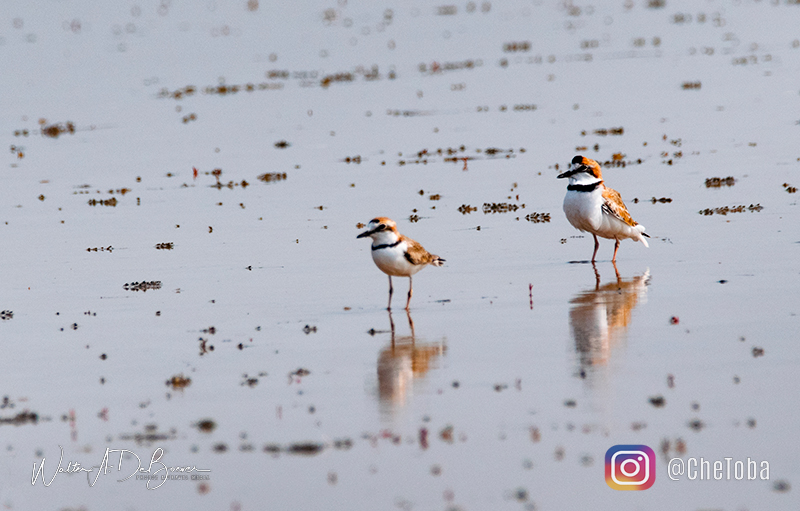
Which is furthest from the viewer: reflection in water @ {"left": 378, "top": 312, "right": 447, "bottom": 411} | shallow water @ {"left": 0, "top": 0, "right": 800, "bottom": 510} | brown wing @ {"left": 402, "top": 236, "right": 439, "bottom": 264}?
brown wing @ {"left": 402, "top": 236, "right": 439, "bottom": 264}

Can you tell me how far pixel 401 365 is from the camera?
1147 centimetres

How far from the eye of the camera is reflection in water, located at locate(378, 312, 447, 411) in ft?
34.3

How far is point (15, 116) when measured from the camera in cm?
4116

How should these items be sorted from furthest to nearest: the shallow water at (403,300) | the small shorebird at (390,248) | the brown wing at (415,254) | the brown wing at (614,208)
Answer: the brown wing at (614,208)
the brown wing at (415,254)
the small shorebird at (390,248)
the shallow water at (403,300)

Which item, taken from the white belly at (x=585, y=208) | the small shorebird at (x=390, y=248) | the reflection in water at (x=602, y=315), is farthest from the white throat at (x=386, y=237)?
the white belly at (x=585, y=208)

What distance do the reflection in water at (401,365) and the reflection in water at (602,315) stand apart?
1.57 metres

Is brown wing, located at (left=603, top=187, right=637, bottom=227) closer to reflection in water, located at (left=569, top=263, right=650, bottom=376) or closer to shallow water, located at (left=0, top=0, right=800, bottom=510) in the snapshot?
shallow water, located at (left=0, top=0, right=800, bottom=510)

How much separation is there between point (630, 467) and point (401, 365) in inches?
139

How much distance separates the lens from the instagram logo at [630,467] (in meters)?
8.21

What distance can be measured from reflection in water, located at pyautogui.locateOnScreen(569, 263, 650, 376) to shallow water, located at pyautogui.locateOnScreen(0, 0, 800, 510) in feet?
0.22

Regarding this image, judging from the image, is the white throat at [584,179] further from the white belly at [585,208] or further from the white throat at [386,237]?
the white throat at [386,237]
